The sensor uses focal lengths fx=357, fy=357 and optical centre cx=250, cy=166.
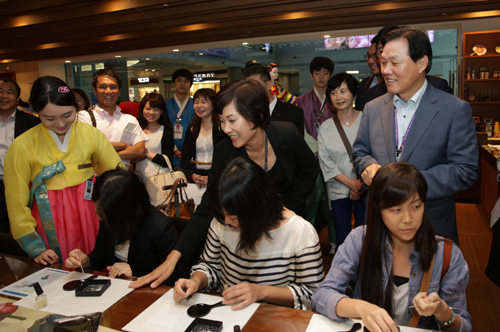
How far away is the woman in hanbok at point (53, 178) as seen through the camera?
1731mm

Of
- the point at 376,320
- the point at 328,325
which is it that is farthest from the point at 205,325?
the point at 376,320

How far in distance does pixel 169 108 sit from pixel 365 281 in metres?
3.20

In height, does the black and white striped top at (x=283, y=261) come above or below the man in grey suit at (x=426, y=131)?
below

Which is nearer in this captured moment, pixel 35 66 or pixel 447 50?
pixel 447 50

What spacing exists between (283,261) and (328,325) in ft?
1.29

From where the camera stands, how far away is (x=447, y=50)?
19.4ft

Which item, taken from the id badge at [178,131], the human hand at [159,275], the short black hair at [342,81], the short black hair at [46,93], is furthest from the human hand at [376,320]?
the id badge at [178,131]

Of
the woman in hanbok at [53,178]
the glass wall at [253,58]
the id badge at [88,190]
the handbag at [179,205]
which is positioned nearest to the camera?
the woman in hanbok at [53,178]

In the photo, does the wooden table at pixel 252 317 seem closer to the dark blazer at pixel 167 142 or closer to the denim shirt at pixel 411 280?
the denim shirt at pixel 411 280

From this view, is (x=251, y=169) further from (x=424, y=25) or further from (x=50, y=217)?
(x=424, y=25)

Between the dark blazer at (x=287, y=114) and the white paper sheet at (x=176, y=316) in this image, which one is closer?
the white paper sheet at (x=176, y=316)

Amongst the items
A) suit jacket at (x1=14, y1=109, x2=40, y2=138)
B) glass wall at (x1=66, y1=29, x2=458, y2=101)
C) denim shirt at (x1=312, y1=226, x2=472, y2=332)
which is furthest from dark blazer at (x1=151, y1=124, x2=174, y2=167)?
glass wall at (x1=66, y1=29, x2=458, y2=101)

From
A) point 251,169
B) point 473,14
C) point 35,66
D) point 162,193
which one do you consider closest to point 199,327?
point 251,169

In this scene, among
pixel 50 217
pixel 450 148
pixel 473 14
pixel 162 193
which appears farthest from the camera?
pixel 473 14
